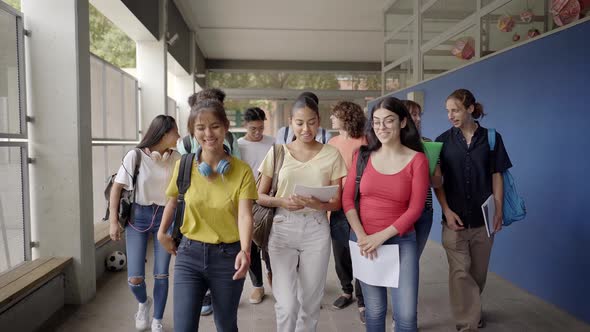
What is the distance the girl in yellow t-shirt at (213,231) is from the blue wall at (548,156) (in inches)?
104

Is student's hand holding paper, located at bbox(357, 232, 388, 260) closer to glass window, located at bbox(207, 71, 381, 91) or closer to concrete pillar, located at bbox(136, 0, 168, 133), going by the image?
concrete pillar, located at bbox(136, 0, 168, 133)

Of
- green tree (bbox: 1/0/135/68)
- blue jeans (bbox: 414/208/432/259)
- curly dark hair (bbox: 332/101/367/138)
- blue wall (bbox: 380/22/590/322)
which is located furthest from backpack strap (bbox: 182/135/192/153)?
green tree (bbox: 1/0/135/68)

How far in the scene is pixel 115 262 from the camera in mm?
4289

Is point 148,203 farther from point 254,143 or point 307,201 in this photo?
point 307,201

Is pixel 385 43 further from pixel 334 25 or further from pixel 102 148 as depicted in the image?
pixel 102 148

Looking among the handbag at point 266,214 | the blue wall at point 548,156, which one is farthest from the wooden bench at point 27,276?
the blue wall at point 548,156

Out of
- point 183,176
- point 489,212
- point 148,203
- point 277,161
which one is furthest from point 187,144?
point 489,212

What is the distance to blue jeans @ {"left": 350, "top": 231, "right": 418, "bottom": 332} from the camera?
2.11 meters

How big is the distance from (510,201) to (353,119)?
48.5 inches

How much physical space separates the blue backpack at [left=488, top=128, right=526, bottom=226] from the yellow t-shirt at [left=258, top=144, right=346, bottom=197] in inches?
48.0

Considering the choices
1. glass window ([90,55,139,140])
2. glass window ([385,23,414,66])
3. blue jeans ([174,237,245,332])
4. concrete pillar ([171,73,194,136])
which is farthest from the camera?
concrete pillar ([171,73,194,136])

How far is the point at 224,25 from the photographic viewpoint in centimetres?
906

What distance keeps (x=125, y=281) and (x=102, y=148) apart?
5.12 feet

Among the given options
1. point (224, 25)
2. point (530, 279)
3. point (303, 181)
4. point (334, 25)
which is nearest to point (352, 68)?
point (334, 25)
